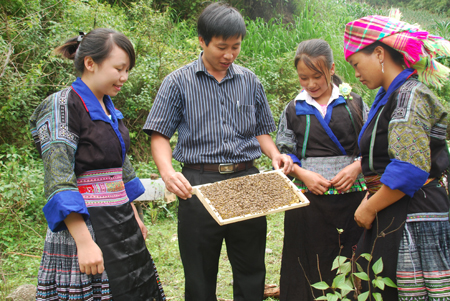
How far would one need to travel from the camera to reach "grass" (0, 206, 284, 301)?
11.2 feet

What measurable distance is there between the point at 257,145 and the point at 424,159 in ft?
3.86

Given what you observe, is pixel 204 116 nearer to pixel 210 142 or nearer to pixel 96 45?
pixel 210 142

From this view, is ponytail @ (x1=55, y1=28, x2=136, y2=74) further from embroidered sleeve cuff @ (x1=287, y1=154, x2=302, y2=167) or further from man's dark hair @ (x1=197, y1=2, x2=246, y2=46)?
embroidered sleeve cuff @ (x1=287, y1=154, x2=302, y2=167)

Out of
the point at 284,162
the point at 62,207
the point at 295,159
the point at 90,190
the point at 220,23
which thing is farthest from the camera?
the point at 295,159

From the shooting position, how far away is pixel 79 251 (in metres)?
1.85

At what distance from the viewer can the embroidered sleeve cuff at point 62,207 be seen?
5.74 feet

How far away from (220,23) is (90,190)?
4.31ft

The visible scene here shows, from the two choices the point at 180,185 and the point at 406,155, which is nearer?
the point at 406,155

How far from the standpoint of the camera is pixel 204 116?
2.51 metres

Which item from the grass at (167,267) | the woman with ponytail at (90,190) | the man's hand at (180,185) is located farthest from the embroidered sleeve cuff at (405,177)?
the grass at (167,267)

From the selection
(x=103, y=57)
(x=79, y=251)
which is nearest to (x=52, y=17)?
(x=103, y=57)

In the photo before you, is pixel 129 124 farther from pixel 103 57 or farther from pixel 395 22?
pixel 395 22

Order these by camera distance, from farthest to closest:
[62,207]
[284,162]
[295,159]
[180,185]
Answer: [295,159] < [284,162] < [180,185] < [62,207]

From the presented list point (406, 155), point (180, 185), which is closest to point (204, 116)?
point (180, 185)
